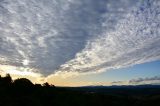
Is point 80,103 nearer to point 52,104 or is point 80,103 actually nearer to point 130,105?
point 52,104

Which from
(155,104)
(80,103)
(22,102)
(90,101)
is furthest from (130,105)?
(22,102)

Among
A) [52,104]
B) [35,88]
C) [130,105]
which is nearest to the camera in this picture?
[52,104]

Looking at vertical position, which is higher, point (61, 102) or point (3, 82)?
point (3, 82)

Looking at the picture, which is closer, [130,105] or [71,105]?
[71,105]

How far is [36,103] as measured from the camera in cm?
7769

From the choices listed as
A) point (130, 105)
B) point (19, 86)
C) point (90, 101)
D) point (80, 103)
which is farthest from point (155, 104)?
point (19, 86)

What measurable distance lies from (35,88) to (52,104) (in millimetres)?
19332

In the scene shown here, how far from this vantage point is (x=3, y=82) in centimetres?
10431

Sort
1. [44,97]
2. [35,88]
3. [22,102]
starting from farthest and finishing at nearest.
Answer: [35,88], [44,97], [22,102]

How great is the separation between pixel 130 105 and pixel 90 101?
34.6 meters

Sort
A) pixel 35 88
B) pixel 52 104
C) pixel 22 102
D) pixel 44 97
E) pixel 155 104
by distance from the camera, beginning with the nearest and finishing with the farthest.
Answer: pixel 22 102 < pixel 52 104 < pixel 44 97 < pixel 35 88 < pixel 155 104

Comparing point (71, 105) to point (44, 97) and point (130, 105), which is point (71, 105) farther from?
point (130, 105)

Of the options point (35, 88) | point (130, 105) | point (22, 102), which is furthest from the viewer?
point (130, 105)

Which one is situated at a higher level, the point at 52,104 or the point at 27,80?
the point at 27,80
